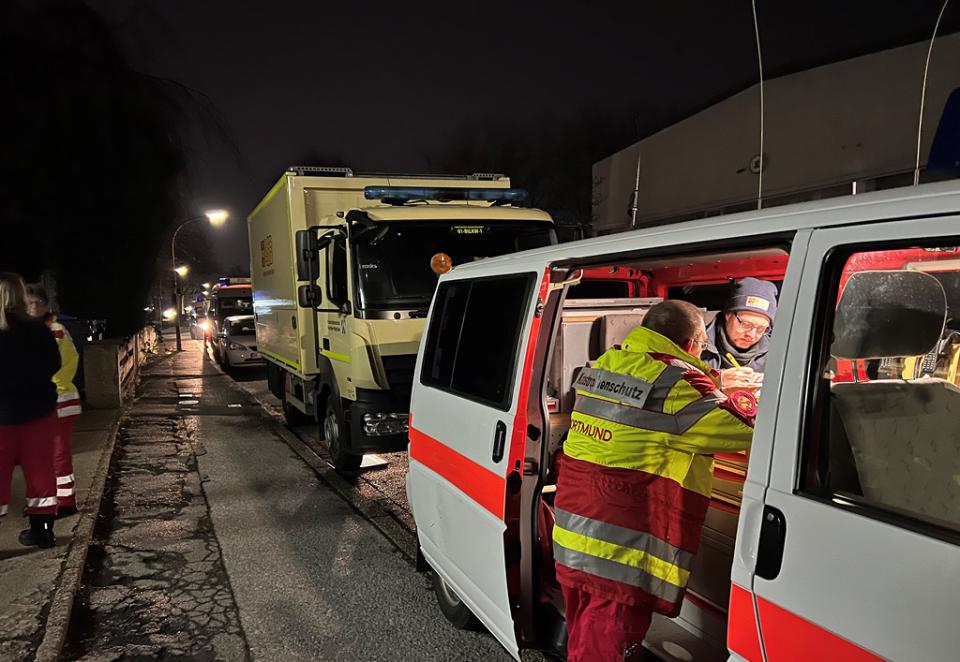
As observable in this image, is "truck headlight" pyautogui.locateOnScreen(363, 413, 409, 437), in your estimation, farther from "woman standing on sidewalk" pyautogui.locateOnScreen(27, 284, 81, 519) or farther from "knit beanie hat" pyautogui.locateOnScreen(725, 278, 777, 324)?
"knit beanie hat" pyautogui.locateOnScreen(725, 278, 777, 324)

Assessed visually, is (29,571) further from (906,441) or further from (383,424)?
(906,441)

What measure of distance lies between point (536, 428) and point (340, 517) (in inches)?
132

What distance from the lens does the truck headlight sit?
19.4ft

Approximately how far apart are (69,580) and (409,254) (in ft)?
12.0

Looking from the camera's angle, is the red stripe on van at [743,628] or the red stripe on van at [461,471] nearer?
the red stripe on van at [743,628]

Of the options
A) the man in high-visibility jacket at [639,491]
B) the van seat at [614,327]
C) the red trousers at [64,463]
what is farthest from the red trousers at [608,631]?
the red trousers at [64,463]

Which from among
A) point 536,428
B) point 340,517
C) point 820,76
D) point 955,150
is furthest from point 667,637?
point 820,76

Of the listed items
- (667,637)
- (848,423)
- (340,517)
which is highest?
(848,423)

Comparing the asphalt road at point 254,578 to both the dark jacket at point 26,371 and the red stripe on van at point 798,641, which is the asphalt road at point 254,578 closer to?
the dark jacket at point 26,371

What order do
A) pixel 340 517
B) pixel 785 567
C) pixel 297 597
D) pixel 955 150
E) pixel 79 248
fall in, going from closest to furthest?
1. pixel 785 567
2. pixel 955 150
3. pixel 297 597
4. pixel 340 517
5. pixel 79 248

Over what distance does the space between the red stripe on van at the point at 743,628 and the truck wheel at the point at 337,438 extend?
16.4 ft

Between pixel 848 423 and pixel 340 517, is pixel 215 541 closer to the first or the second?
pixel 340 517

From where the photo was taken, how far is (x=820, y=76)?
810cm

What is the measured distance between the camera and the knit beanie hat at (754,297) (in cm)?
334
